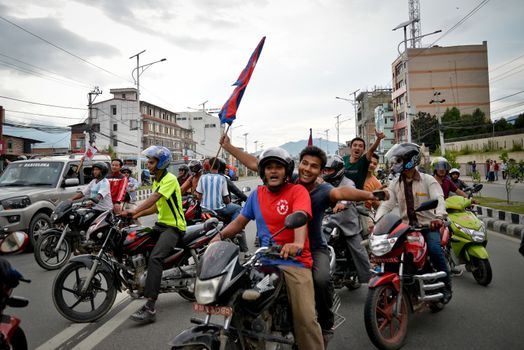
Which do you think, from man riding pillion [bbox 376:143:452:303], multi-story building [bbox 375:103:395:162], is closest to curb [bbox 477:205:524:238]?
man riding pillion [bbox 376:143:452:303]

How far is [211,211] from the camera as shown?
7496 millimetres

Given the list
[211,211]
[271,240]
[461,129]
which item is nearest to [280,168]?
[271,240]

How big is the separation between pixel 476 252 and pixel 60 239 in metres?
6.56

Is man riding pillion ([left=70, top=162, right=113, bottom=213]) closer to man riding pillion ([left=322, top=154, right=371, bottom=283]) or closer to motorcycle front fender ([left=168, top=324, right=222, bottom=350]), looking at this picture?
man riding pillion ([left=322, top=154, right=371, bottom=283])

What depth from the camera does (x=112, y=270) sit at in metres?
4.48

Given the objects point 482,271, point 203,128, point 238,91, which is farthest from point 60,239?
point 203,128

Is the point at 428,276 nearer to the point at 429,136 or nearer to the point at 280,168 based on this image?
the point at 280,168

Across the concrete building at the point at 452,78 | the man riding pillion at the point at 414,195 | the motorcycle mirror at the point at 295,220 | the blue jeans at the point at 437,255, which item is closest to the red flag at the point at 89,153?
the man riding pillion at the point at 414,195

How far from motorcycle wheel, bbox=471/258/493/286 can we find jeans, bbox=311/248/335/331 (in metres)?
3.46

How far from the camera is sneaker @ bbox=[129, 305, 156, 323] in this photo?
14.2ft

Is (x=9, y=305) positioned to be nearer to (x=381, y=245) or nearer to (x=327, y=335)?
(x=327, y=335)

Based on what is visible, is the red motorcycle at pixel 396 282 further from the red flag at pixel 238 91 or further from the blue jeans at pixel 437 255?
the red flag at pixel 238 91

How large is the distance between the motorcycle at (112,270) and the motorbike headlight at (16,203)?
196 inches

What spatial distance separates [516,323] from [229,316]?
3.39 m
